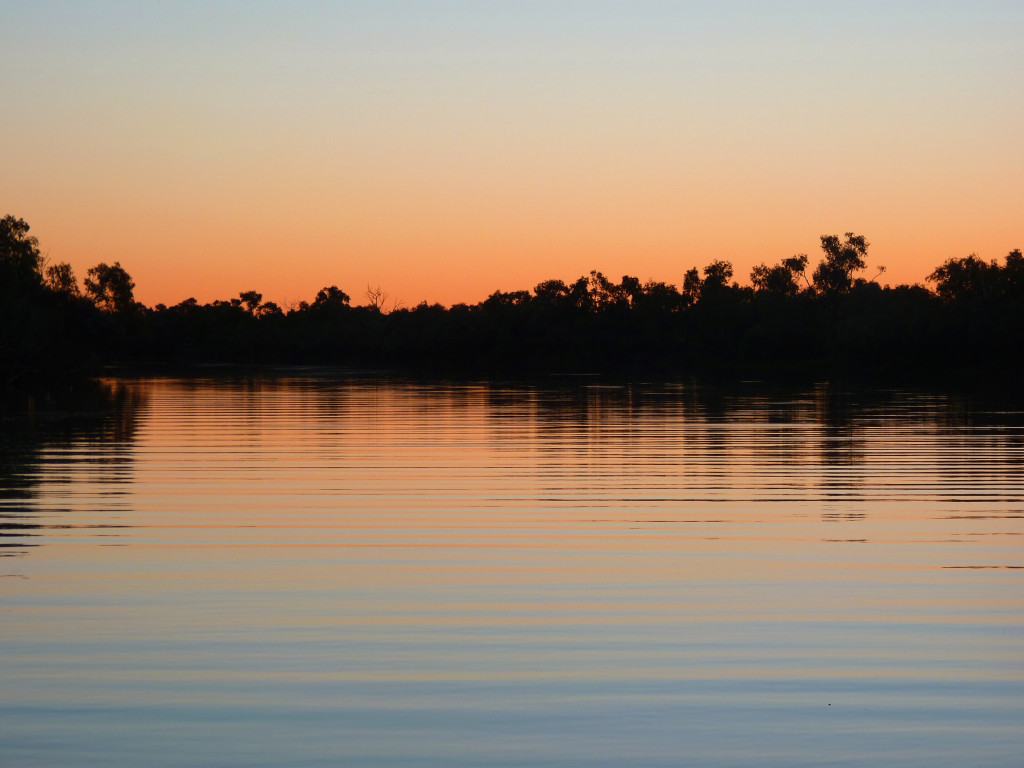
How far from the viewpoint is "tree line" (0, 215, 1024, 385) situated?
59.6 metres

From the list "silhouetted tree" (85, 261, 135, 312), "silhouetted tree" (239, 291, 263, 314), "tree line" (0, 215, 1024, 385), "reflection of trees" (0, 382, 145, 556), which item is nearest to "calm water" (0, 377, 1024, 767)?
"reflection of trees" (0, 382, 145, 556)

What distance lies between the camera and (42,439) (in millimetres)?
19656

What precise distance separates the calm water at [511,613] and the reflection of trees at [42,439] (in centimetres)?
10

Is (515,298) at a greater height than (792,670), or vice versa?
(515,298)

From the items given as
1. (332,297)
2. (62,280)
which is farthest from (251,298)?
(62,280)

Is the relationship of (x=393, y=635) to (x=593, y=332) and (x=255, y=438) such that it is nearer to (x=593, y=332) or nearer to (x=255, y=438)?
(x=255, y=438)

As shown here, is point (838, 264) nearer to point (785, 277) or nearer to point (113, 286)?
point (785, 277)

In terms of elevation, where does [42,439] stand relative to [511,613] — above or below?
above

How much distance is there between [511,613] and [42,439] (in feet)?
49.2

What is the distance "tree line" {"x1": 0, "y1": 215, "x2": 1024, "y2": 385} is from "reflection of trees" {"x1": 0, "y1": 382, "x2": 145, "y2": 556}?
30.1 ft

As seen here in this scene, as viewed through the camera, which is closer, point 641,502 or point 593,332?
point 641,502

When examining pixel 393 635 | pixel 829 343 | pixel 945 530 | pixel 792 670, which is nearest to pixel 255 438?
pixel 945 530

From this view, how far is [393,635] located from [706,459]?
1058 centimetres

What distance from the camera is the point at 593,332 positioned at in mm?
115062
